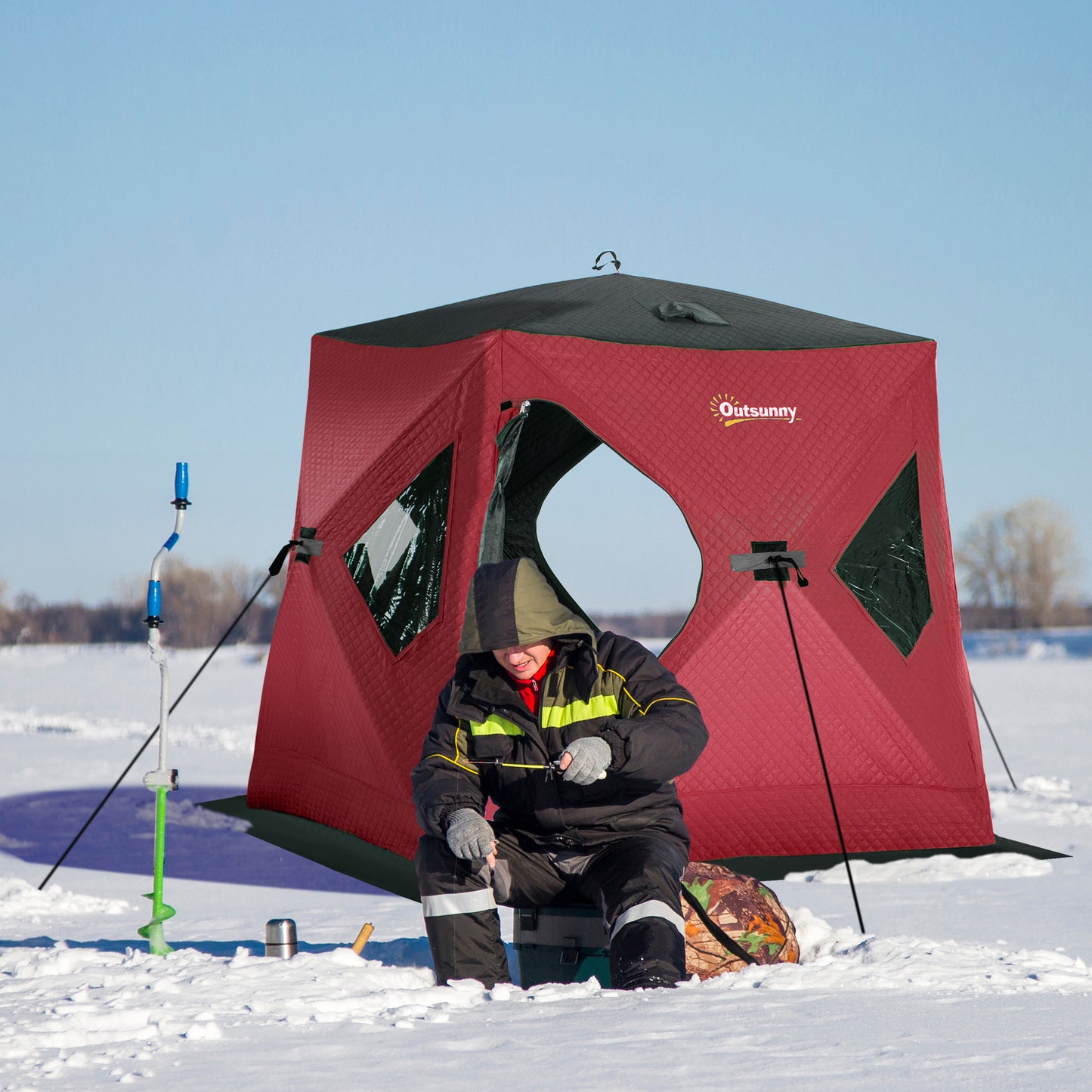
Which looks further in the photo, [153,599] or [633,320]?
[633,320]

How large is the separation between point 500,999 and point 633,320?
283 centimetres

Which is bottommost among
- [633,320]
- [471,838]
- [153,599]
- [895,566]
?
[471,838]

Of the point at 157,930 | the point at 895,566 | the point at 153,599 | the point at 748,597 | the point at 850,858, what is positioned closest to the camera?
the point at 157,930

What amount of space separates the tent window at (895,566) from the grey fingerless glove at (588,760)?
2.11m

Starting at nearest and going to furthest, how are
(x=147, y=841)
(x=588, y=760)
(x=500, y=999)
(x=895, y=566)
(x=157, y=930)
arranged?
1. (x=500, y=999)
2. (x=588, y=760)
3. (x=157, y=930)
4. (x=895, y=566)
5. (x=147, y=841)

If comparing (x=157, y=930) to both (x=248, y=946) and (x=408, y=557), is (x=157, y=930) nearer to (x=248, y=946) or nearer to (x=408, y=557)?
(x=248, y=946)

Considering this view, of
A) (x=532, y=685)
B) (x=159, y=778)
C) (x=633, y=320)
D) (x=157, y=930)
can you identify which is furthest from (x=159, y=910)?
(x=633, y=320)

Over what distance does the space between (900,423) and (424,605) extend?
1817mm

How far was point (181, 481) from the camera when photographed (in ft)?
12.2

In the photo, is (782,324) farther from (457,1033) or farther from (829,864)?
(457,1033)

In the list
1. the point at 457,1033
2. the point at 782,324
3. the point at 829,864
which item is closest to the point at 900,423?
Answer: the point at 782,324

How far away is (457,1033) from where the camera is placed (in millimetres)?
2330

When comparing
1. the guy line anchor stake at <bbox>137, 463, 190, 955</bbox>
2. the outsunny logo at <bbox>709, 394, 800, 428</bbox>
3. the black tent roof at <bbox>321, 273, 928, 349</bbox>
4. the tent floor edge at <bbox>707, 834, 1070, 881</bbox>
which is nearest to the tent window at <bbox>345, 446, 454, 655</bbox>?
the black tent roof at <bbox>321, 273, 928, 349</bbox>

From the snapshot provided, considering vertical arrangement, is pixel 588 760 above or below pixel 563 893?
above
